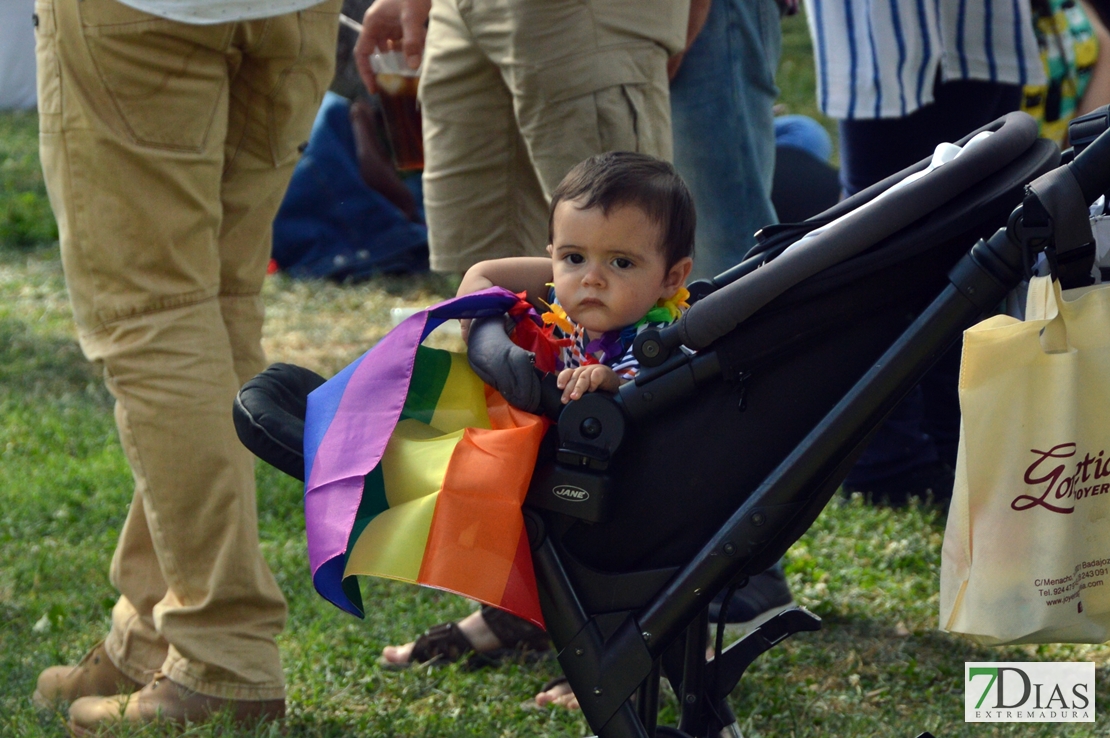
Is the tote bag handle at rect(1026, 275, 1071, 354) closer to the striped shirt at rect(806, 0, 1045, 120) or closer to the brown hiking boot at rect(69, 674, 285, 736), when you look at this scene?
the brown hiking boot at rect(69, 674, 285, 736)

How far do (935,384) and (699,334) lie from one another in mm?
2317

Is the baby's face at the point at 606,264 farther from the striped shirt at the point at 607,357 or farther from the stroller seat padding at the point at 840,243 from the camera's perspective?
the stroller seat padding at the point at 840,243

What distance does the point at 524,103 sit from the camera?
2.45 metres

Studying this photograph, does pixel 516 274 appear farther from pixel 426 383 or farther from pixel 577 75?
pixel 577 75

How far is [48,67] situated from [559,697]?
59.5 inches

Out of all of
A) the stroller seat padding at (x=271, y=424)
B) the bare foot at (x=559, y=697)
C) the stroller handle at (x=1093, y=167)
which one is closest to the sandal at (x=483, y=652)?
the bare foot at (x=559, y=697)

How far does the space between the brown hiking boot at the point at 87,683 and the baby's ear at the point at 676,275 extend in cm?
138

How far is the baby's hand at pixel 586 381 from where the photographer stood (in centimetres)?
175

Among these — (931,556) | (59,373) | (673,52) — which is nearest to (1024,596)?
(673,52)

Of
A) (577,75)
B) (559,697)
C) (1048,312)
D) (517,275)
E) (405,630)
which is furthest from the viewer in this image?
(405,630)

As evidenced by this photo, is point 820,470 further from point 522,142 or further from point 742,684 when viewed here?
point 522,142

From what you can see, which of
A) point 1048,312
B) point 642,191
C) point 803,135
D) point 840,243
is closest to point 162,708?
point 642,191

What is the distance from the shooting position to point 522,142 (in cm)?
275

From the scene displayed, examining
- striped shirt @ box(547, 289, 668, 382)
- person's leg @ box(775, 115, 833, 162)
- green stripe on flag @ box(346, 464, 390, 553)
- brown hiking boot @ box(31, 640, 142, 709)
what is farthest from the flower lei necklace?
person's leg @ box(775, 115, 833, 162)
